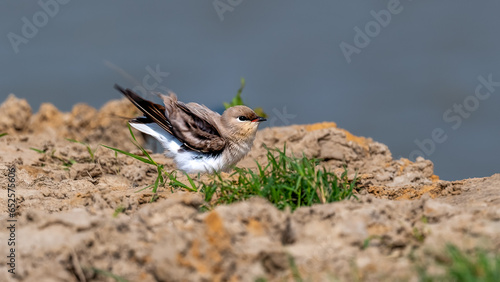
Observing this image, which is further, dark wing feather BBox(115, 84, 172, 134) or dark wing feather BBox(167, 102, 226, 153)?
dark wing feather BBox(115, 84, 172, 134)

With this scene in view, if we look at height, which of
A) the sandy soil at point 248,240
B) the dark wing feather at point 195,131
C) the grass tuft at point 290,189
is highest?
the dark wing feather at point 195,131

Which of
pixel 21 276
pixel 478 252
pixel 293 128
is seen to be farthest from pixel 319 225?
pixel 293 128

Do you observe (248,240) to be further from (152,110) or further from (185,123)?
(152,110)

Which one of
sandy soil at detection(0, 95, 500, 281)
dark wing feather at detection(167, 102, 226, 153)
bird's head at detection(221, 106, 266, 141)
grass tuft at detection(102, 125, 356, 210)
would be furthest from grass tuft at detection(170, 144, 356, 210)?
bird's head at detection(221, 106, 266, 141)

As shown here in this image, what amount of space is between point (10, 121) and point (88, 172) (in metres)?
5.39

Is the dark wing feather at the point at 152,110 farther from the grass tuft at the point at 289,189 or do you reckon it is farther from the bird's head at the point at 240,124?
the grass tuft at the point at 289,189

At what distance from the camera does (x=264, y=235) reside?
12.3 ft

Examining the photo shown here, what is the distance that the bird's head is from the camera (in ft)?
22.7

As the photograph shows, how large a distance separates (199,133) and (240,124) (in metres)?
0.49

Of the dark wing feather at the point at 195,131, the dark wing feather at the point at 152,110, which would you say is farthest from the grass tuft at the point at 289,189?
the dark wing feather at the point at 152,110

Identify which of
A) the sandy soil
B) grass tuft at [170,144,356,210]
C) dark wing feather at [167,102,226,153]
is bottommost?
the sandy soil

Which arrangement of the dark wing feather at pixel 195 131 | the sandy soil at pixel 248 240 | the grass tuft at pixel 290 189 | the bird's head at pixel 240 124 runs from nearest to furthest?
the sandy soil at pixel 248 240
the grass tuft at pixel 290 189
the dark wing feather at pixel 195 131
the bird's head at pixel 240 124

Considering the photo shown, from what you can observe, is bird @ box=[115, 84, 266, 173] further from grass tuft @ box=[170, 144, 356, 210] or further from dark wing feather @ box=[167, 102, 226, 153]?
grass tuft @ box=[170, 144, 356, 210]

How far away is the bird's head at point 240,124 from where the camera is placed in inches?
272
